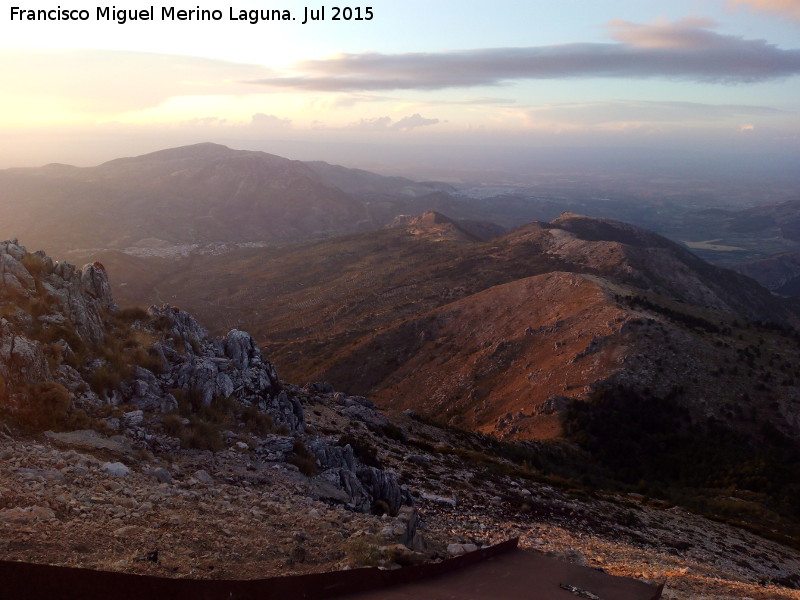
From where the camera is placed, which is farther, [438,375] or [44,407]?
[438,375]

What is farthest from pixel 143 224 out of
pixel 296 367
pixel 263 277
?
pixel 296 367

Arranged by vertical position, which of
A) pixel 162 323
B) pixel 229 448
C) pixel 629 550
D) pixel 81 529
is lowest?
pixel 629 550

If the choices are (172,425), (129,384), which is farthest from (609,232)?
(172,425)

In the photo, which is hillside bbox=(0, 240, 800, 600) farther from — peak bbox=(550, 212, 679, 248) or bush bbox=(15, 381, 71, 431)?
peak bbox=(550, 212, 679, 248)

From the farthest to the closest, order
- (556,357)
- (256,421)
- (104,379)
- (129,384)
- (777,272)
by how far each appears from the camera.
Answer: (777,272) → (556,357) → (256,421) → (129,384) → (104,379)

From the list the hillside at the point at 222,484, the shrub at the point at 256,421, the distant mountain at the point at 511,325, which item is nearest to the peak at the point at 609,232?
the distant mountain at the point at 511,325

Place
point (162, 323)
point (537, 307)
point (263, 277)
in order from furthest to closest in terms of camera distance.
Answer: point (263, 277) → point (537, 307) → point (162, 323)

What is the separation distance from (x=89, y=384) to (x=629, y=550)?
17020mm

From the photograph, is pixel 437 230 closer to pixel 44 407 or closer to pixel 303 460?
pixel 303 460

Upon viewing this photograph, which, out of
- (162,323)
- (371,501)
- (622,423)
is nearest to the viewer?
(371,501)

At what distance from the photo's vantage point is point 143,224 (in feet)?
593

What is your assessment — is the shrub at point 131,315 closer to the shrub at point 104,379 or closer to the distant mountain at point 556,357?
the shrub at point 104,379

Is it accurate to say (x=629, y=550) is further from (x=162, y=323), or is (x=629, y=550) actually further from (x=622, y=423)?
(x=622, y=423)

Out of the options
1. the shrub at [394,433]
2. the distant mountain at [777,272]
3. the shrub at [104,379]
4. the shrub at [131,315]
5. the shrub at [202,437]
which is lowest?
the distant mountain at [777,272]
